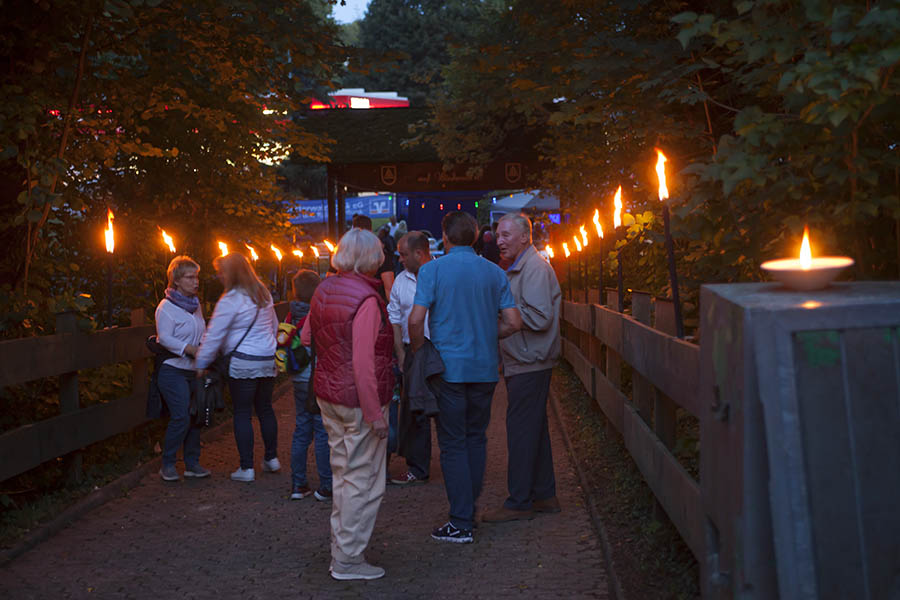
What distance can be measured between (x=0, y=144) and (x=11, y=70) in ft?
3.02

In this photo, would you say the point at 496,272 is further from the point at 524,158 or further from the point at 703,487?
the point at 524,158

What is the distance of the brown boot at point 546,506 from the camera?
7500 mm

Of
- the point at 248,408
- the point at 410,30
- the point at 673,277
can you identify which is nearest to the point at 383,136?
the point at 248,408

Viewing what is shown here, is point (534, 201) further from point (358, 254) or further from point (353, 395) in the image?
point (353, 395)

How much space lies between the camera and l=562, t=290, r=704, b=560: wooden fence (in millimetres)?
4766

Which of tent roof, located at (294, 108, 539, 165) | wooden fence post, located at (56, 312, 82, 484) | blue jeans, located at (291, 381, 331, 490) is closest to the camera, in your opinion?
blue jeans, located at (291, 381, 331, 490)

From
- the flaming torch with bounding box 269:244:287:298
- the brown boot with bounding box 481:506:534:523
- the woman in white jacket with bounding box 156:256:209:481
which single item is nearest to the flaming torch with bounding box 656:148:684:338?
the brown boot with bounding box 481:506:534:523

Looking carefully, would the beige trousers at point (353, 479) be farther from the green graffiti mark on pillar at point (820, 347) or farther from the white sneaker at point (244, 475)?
the green graffiti mark on pillar at point (820, 347)

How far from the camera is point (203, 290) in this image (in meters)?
15.2

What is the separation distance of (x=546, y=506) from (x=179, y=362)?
345 cm

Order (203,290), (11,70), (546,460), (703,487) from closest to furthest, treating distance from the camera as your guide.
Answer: (703,487) < (546,460) < (11,70) < (203,290)

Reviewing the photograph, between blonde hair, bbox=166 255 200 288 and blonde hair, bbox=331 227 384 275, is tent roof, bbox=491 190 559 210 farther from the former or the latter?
blonde hair, bbox=331 227 384 275

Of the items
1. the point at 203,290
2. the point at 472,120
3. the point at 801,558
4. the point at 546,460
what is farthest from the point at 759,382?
the point at 472,120

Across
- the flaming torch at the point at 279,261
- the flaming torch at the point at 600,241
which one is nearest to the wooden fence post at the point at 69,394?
the flaming torch at the point at 600,241
